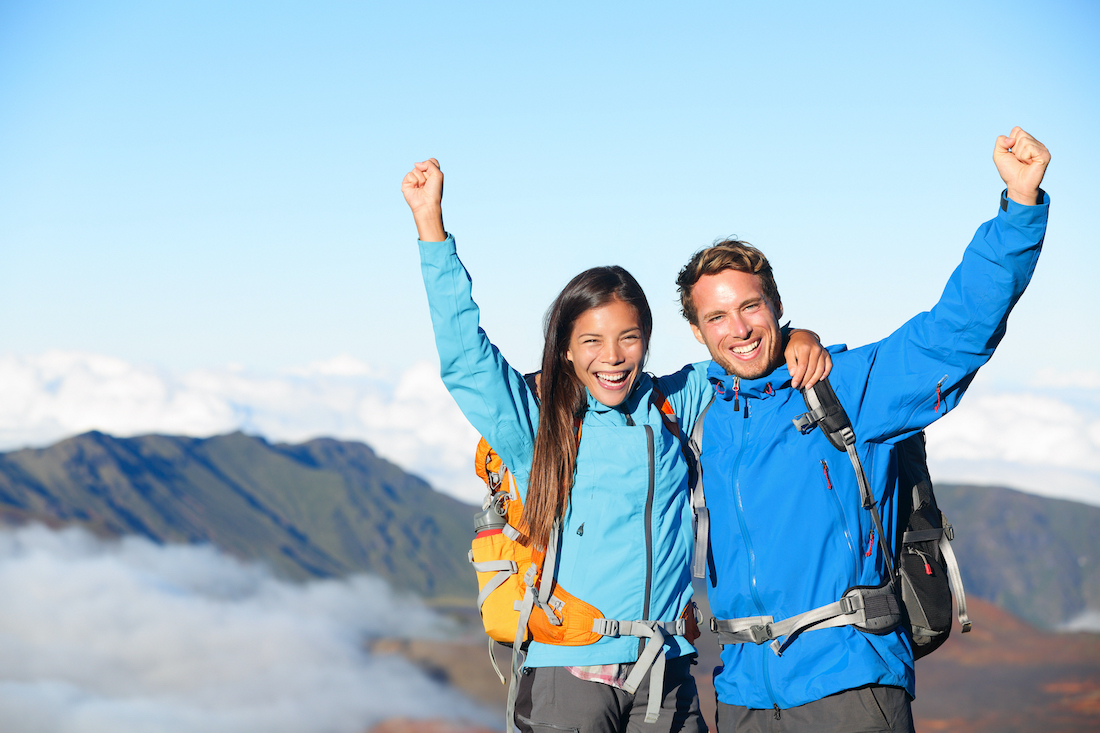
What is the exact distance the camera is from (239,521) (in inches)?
3905

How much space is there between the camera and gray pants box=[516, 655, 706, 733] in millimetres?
3781

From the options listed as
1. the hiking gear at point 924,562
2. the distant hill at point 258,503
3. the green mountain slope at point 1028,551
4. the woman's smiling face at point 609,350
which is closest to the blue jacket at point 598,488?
the woman's smiling face at point 609,350

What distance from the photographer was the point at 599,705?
149 inches

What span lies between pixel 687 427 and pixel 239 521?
10320cm

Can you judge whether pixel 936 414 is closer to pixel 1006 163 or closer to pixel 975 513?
pixel 1006 163

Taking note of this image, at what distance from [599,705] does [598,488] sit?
3.11ft

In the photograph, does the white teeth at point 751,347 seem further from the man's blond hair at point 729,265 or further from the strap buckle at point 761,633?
the strap buckle at point 761,633

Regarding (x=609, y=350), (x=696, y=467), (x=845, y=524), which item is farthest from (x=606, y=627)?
(x=609, y=350)

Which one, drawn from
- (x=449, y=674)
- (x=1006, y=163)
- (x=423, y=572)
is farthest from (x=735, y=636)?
(x=423, y=572)

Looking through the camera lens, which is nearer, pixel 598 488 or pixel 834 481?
pixel 834 481

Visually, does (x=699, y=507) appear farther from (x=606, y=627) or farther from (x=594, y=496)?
(x=606, y=627)

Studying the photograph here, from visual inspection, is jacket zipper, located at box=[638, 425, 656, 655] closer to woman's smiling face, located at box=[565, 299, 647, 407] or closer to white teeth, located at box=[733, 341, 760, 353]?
woman's smiling face, located at box=[565, 299, 647, 407]

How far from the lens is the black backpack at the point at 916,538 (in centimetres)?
377

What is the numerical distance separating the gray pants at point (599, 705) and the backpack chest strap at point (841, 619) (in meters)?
0.43
